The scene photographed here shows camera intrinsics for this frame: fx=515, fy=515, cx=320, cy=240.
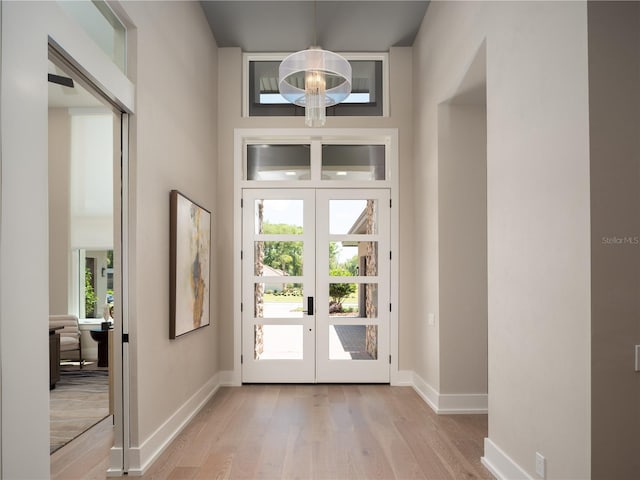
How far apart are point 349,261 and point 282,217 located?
0.97m

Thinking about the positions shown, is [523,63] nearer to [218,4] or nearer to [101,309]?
[101,309]

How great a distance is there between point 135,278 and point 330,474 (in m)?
1.84

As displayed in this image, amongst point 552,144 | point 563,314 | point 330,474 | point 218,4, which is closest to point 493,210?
point 552,144

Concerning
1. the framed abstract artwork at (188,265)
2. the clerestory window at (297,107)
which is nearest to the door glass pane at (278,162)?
the clerestory window at (297,107)

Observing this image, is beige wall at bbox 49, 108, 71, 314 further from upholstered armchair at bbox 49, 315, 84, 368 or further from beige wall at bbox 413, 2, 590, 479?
beige wall at bbox 413, 2, 590, 479

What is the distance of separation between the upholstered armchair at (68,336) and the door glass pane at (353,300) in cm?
364

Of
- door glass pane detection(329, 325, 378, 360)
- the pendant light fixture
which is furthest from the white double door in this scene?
the pendant light fixture

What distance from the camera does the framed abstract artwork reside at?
13.7 ft

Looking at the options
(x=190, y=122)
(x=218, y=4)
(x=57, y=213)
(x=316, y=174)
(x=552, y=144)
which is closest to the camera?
(x=57, y=213)

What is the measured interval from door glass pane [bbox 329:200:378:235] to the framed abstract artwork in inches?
60.6

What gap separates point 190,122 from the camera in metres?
4.90

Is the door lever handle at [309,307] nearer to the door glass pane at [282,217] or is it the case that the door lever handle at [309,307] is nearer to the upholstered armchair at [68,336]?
the door glass pane at [282,217]

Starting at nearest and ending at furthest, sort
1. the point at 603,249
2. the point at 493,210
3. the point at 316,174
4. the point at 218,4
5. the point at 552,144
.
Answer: the point at 603,249 < the point at 552,144 < the point at 493,210 < the point at 218,4 < the point at 316,174

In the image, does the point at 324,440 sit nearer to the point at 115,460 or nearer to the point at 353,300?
the point at 115,460
